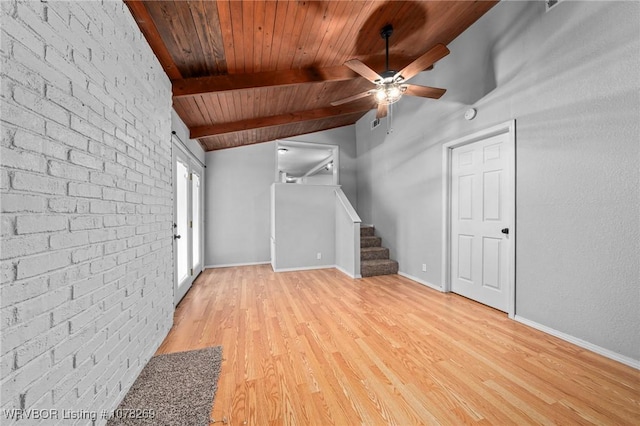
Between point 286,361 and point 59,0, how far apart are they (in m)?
2.46

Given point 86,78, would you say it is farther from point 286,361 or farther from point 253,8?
point 286,361

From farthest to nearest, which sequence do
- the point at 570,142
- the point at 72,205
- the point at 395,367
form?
the point at 570,142 → the point at 395,367 → the point at 72,205

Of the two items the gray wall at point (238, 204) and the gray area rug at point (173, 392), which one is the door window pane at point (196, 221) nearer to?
the gray wall at point (238, 204)

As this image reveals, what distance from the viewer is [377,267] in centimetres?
450

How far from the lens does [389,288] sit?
12.5ft

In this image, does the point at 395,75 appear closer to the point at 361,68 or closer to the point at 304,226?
the point at 361,68

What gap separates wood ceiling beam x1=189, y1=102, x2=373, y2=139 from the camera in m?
4.03

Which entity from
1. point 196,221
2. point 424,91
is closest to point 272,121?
point 196,221

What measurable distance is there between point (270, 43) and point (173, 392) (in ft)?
9.98

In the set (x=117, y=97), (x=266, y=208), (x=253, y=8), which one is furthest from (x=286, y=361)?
(x=266, y=208)

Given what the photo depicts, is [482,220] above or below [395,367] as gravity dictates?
above

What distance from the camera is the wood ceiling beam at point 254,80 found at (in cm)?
273

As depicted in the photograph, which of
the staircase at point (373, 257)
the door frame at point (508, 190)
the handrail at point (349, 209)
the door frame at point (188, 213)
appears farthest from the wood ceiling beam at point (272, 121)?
the staircase at point (373, 257)

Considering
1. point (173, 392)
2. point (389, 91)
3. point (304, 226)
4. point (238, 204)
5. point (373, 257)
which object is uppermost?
point (389, 91)
